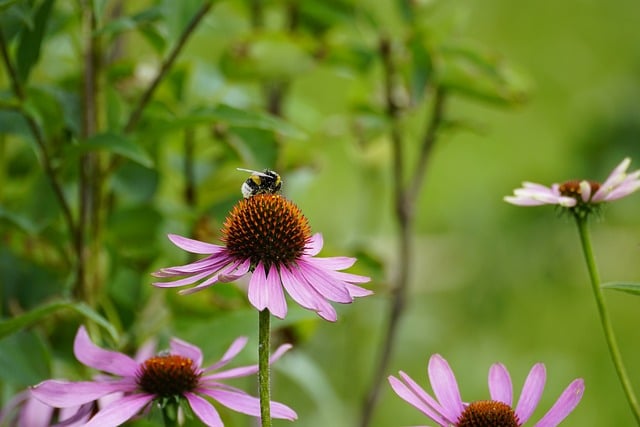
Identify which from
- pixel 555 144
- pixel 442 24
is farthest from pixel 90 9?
pixel 555 144

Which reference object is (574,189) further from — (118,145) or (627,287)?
(118,145)

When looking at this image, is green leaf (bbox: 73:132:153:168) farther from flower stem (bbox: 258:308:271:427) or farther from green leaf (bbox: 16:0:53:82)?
flower stem (bbox: 258:308:271:427)

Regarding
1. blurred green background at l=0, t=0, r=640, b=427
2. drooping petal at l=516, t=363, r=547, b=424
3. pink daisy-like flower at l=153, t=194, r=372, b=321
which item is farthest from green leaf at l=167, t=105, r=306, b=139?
drooping petal at l=516, t=363, r=547, b=424

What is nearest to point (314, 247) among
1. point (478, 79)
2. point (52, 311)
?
point (52, 311)

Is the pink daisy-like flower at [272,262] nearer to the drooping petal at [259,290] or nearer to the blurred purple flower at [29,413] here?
the drooping petal at [259,290]

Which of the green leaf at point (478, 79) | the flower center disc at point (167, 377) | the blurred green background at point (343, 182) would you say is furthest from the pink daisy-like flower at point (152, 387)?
the green leaf at point (478, 79)

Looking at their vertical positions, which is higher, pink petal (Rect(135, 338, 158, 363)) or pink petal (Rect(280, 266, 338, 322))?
pink petal (Rect(135, 338, 158, 363))
